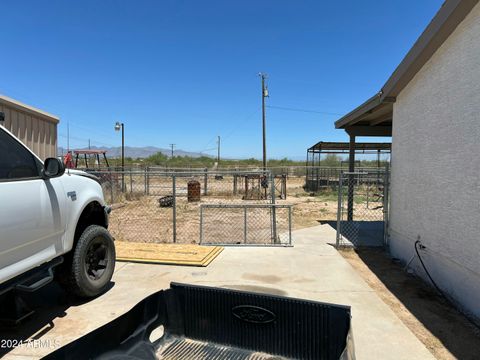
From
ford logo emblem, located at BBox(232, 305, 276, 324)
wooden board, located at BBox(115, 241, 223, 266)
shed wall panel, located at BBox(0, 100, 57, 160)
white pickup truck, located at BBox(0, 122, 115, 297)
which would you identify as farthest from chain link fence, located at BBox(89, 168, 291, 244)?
ford logo emblem, located at BBox(232, 305, 276, 324)

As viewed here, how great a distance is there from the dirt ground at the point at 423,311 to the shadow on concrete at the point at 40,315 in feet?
13.0

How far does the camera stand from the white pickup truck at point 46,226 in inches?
116

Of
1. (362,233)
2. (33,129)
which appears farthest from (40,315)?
(362,233)

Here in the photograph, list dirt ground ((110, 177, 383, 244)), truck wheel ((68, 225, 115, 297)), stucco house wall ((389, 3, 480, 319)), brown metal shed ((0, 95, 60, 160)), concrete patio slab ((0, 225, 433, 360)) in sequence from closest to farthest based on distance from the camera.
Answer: concrete patio slab ((0, 225, 433, 360))
truck wheel ((68, 225, 115, 297))
stucco house wall ((389, 3, 480, 319))
brown metal shed ((0, 95, 60, 160))
dirt ground ((110, 177, 383, 244))

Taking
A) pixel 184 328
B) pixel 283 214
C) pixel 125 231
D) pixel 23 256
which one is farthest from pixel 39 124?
pixel 283 214

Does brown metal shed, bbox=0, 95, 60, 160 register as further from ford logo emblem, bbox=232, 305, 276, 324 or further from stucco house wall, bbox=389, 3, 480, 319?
stucco house wall, bbox=389, 3, 480, 319

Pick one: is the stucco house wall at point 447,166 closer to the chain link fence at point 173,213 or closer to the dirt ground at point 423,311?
the dirt ground at point 423,311

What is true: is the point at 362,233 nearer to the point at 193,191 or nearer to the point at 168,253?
the point at 168,253

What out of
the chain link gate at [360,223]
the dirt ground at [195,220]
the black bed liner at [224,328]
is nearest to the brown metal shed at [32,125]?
the dirt ground at [195,220]

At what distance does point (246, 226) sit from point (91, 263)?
211 inches

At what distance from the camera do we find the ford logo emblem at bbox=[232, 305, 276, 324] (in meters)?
2.58

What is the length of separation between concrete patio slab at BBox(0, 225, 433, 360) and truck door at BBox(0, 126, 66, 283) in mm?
854

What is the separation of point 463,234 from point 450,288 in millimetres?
912

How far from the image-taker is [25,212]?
3045 millimetres
